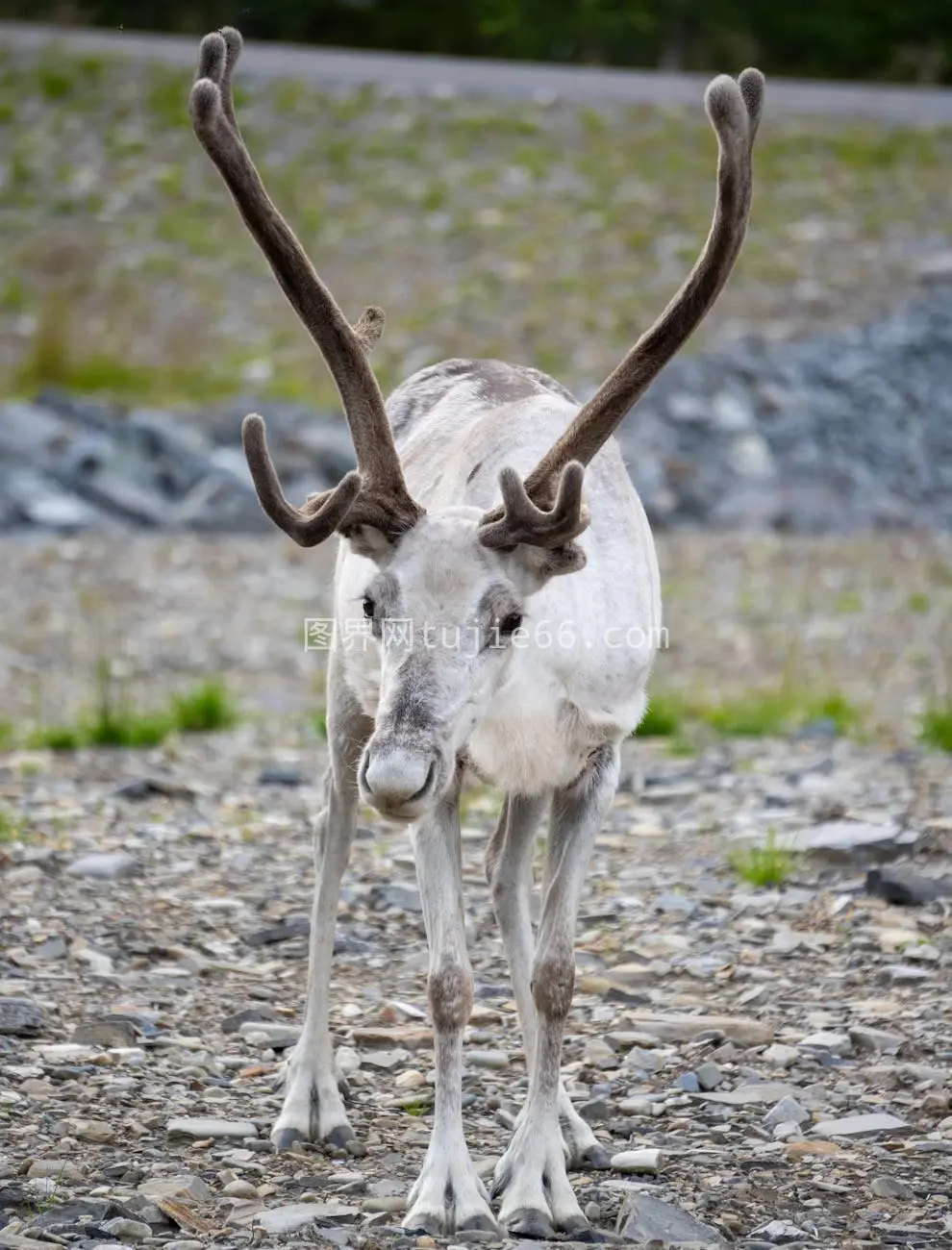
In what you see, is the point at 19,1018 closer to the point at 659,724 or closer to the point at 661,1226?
the point at 661,1226

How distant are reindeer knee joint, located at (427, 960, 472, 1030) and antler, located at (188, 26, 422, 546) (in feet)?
3.47

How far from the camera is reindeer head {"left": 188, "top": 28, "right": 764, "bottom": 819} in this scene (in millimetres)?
4281

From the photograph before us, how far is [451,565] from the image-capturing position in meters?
4.48

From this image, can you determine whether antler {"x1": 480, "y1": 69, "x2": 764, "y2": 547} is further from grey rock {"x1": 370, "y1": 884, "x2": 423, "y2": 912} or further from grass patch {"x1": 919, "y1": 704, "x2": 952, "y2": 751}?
grass patch {"x1": 919, "y1": 704, "x2": 952, "y2": 751}

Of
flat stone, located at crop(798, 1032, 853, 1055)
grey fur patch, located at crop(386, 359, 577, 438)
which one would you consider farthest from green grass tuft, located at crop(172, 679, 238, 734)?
flat stone, located at crop(798, 1032, 853, 1055)

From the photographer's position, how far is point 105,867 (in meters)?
7.09

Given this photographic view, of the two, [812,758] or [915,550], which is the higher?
[915,550]

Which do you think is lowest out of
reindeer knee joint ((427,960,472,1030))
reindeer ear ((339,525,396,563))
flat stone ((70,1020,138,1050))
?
flat stone ((70,1020,138,1050))

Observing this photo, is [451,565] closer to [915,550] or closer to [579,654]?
[579,654]

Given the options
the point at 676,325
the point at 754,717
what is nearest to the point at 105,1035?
the point at 676,325

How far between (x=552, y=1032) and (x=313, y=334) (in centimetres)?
183

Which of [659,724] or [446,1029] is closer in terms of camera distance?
[446,1029]

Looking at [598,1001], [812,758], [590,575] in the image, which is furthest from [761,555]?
[590,575]

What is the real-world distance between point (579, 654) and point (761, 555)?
10.0 metres
